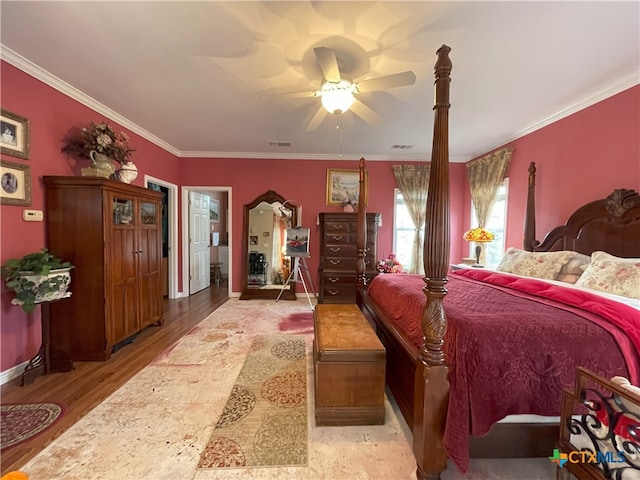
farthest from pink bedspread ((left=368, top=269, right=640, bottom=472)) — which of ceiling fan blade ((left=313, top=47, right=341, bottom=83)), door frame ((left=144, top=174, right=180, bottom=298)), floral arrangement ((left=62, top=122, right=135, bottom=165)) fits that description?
door frame ((left=144, top=174, right=180, bottom=298))

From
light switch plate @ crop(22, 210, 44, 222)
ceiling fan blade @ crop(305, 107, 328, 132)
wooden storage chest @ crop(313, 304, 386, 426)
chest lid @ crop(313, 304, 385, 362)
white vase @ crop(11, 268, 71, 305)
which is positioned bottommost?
wooden storage chest @ crop(313, 304, 386, 426)

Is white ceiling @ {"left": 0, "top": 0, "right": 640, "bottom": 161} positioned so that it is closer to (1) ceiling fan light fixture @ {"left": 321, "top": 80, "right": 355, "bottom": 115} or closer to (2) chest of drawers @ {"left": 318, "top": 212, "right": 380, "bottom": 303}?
(1) ceiling fan light fixture @ {"left": 321, "top": 80, "right": 355, "bottom": 115}

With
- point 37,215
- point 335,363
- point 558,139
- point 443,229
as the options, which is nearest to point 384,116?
point 558,139

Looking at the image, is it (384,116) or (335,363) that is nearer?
(335,363)

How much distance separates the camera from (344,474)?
4.82 ft

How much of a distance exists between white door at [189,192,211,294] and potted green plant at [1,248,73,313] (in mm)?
2887

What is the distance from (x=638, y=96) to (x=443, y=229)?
2703 mm

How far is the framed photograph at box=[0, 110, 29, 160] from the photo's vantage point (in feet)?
7.09

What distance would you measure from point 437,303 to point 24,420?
110 inches

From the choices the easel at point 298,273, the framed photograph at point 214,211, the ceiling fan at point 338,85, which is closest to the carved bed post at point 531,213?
the ceiling fan at point 338,85

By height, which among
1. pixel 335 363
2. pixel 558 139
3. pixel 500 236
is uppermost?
pixel 558 139

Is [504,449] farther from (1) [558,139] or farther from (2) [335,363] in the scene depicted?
(1) [558,139]

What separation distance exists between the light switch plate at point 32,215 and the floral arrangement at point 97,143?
71 centimetres

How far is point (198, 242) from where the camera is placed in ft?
17.9
